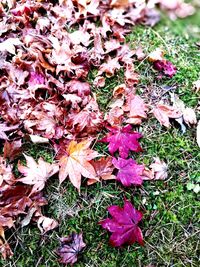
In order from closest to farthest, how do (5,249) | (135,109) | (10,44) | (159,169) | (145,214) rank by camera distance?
(5,249)
(145,214)
(159,169)
(135,109)
(10,44)

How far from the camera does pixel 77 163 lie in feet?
5.72

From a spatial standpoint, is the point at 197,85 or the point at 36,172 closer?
the point at 36,172

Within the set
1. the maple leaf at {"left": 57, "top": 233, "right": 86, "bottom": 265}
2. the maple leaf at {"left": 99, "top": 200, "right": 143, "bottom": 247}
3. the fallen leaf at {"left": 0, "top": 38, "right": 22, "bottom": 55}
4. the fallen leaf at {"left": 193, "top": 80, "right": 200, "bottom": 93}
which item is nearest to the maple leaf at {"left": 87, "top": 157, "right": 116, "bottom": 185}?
the maple leaf at {"left": 99, "top": 200, "right": 143, "bottom": 247}

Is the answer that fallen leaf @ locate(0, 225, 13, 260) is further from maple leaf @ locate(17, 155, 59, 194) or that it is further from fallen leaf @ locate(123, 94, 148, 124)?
fallen leaf @ locate(123, 94, 148, 124)

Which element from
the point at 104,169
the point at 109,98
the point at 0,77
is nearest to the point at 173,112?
the point at 109,98

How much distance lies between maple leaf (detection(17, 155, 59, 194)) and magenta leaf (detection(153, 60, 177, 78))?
91 centimetres

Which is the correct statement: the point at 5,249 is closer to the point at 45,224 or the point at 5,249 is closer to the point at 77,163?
the point at 45,224

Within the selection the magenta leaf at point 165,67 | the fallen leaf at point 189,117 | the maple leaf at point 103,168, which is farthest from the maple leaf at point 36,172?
the magenta leaf at point 165,67

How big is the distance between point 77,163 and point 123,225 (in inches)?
14.1

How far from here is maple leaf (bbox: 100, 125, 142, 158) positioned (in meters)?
1.84

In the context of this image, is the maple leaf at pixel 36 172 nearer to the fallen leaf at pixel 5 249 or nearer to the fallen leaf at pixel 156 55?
the fallen leaf at pixel 5 249

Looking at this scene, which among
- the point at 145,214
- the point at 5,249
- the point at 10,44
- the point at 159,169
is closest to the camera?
the point at 5,249

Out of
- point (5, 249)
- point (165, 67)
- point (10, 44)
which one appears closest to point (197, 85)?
point (165, 67)

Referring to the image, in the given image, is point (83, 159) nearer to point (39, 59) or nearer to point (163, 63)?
point (39, 59)
